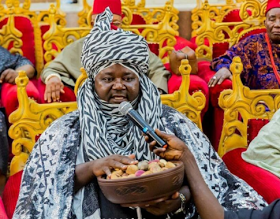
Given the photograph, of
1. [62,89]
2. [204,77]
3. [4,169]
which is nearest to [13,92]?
[62,89]

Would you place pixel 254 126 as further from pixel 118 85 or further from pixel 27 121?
pixel 27 121

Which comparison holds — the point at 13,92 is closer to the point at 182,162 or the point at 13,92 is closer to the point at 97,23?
the point at 97,23

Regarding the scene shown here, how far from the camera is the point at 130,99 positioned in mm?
Result: 2217

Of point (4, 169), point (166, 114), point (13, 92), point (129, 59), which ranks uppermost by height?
point (129, 59)

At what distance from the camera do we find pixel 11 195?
2.35 metres

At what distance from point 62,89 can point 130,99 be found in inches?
42.8

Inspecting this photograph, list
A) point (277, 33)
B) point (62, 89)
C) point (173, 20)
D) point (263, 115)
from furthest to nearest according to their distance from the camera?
point (173, 20) < point (277, 33) < point (62, 89) < point (263, 115)

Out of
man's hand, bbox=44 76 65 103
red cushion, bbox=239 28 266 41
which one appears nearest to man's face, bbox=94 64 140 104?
man's hand, bbox=44 76 65 103

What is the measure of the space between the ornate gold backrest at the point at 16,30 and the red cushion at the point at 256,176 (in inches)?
71.2

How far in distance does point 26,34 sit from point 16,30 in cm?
22

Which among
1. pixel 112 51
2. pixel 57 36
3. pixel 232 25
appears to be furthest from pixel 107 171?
pixel 232 25

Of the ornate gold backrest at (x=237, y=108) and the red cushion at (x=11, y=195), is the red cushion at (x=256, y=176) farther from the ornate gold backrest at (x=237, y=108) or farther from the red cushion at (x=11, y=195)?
the red cushion at (x=11, y=195)

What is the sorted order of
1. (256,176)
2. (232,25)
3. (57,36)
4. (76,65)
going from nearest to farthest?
1. (256,176)
2. (76,65)
3. (57,36)
4. (232,25)

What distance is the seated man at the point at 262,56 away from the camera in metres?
3.61
